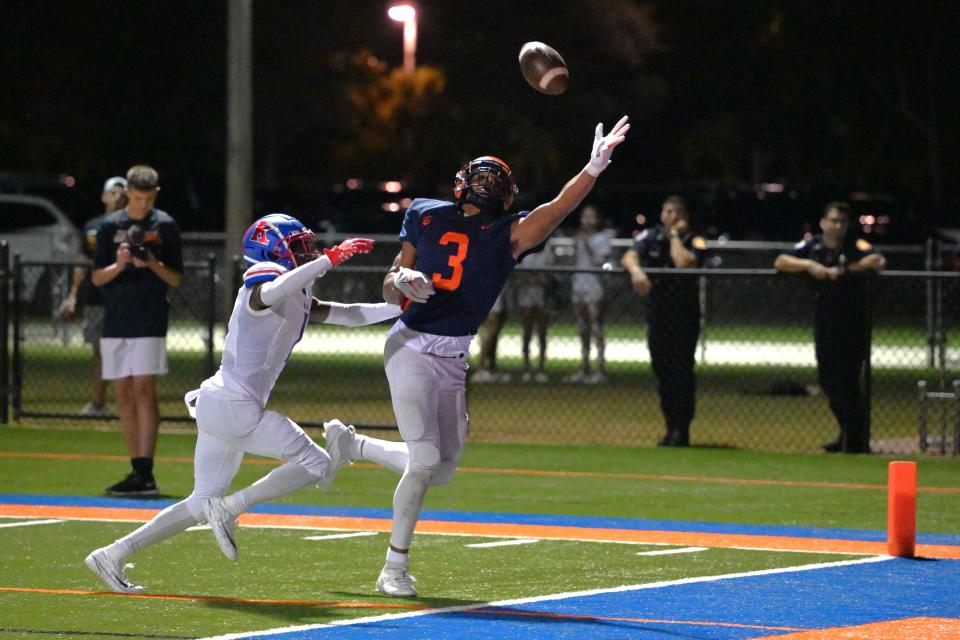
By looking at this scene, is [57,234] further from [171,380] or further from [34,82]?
Result: [171,380]

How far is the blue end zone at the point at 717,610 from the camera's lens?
8.04 metres

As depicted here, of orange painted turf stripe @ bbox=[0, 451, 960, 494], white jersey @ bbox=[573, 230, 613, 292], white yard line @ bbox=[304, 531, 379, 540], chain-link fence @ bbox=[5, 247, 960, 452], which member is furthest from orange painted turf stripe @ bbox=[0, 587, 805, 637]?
white jersey @ bbox=[573, 230, 613, 292]

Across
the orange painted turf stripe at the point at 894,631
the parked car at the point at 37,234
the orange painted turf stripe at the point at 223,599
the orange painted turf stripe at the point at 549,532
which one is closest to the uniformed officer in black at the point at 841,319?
the orange painted turf stripe at the point at 549,532

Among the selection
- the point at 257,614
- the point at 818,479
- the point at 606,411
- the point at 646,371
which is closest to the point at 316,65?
the point at 646,371

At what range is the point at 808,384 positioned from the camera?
2242cm

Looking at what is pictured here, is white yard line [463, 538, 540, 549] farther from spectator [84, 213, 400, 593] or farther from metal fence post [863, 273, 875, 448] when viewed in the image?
metal fence post [863, 273, 875, 448]

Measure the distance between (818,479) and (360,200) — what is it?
99.7 ft

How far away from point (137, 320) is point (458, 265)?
A: 4395 millimetres

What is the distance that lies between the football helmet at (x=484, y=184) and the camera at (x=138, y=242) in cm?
420

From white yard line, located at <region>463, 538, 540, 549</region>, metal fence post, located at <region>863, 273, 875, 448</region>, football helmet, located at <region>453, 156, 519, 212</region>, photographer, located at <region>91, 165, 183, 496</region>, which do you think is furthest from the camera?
metal fence post, located at <region>863, 273, 875, 448</region>

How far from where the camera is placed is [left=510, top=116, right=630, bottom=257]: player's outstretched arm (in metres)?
8.98

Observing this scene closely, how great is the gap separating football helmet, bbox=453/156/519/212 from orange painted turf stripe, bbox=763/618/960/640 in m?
2.58

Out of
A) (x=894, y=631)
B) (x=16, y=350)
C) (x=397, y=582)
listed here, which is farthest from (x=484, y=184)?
(x=16, y=350)

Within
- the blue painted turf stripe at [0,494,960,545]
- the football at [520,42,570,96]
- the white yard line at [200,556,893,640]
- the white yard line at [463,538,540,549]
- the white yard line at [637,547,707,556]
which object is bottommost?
the blue painted turf stripe at [0,494,960,545]
